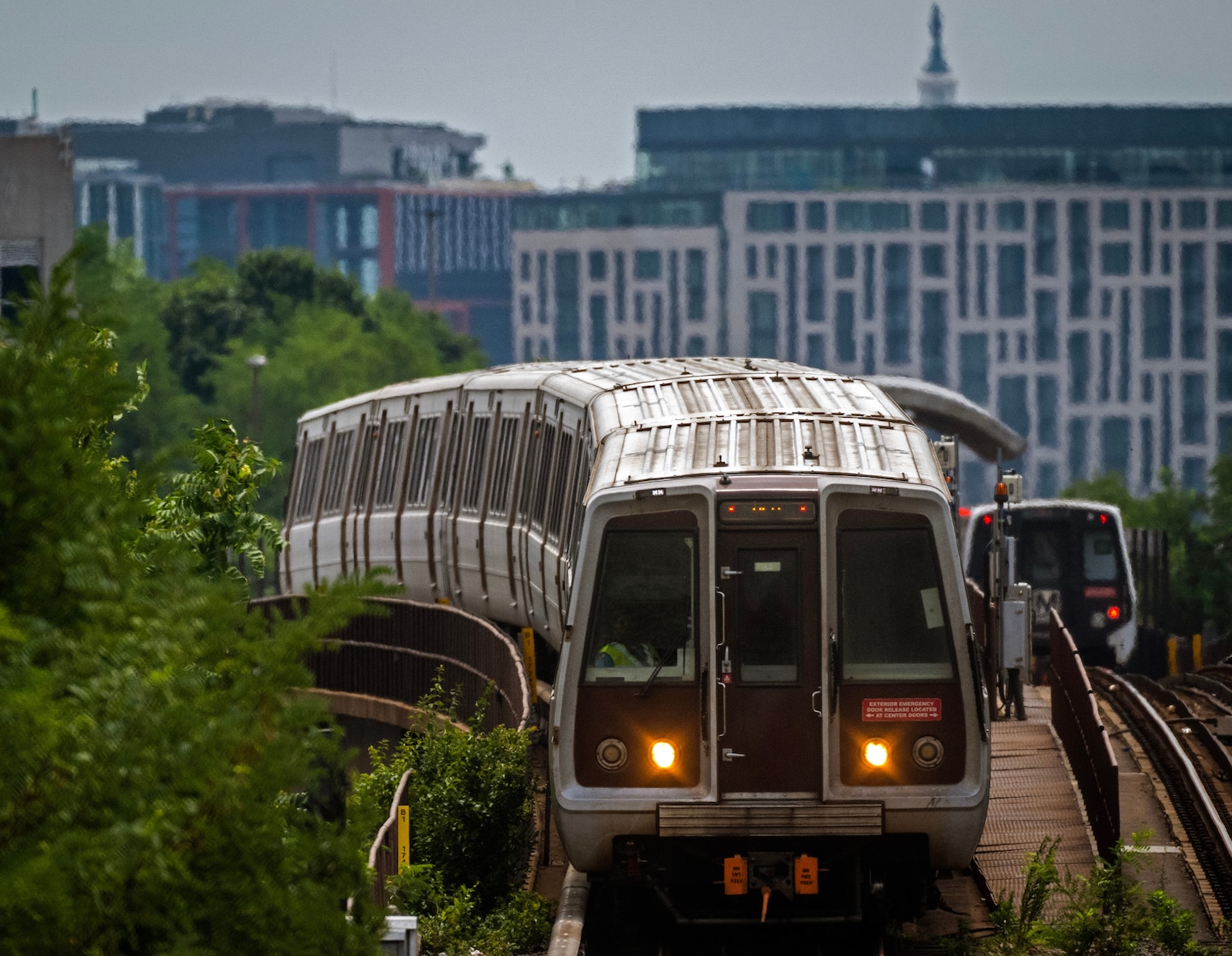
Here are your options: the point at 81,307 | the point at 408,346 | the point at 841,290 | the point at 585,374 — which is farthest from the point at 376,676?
the point at 841,290

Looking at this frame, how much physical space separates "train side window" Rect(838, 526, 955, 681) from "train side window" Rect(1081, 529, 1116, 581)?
710 inches

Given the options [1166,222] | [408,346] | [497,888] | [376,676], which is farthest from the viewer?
[1166,222]

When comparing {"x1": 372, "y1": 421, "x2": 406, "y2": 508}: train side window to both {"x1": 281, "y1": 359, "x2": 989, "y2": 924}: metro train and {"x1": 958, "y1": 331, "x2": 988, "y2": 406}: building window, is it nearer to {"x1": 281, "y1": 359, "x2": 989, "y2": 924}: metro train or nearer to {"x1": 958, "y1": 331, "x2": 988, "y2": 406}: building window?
{"x1": 281, "y1": 359, "x2": 989, "y2": 924}: metro train

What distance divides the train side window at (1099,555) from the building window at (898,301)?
13815 centimetres

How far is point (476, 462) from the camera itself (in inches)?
896

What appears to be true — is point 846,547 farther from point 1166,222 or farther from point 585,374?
point 1166,222

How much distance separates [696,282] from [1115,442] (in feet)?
113

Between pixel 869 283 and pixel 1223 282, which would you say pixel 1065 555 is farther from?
pixel 1223 282

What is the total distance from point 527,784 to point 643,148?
532ft

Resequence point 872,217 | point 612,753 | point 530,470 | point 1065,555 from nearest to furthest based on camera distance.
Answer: point 612,753 → point 530,470 → point 1065,555 → point 872,217

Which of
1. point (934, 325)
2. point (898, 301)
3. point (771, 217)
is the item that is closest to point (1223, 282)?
point (934, 325)

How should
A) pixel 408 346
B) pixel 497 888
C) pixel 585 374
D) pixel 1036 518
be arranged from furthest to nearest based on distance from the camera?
1. pixel 408 346
2. pixel 1036 518
3. pixel 585 374
4. pixel 497 888

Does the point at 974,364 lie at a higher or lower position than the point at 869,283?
lower

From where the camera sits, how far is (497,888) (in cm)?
1405
